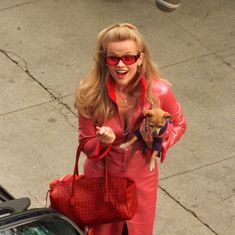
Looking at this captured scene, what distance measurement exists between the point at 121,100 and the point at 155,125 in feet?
1.00

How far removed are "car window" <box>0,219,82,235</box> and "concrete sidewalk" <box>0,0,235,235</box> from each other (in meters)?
2.23

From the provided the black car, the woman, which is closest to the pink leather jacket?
the woman

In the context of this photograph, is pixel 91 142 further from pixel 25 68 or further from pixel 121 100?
pixel 25 68

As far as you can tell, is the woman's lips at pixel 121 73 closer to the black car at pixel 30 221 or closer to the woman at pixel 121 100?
the woman at pixel 121 100

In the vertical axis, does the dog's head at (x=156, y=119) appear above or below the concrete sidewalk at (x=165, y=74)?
above

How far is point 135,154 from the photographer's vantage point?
5.52 meters

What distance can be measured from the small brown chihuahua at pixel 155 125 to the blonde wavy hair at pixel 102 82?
0.11 metres

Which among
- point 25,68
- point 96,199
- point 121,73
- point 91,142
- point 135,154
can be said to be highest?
point 121,73

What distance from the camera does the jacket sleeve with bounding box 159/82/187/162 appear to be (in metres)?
5.50

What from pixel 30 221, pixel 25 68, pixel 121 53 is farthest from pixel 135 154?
pixel 25 68

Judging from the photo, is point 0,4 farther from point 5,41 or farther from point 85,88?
point 85,88

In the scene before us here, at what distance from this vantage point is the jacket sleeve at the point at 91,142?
17.6 ft

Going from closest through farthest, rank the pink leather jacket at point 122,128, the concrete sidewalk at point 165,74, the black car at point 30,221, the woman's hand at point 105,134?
the black car at point 30,221 < the woman's hand at point 105,134 < the pink leather jacket at point 122,128 < the concrete sidewalk at point 165,74

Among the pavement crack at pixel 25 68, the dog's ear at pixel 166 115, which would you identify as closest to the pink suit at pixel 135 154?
the dog's ear at pixel 166 115
